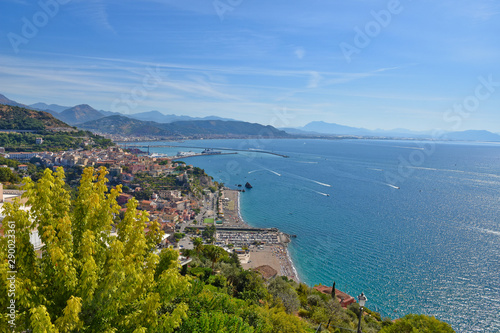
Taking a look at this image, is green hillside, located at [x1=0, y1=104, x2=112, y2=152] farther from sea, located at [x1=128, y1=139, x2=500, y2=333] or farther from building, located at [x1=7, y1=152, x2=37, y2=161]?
sea, located at [x1=128, y1=139, x2=500, y2=333]

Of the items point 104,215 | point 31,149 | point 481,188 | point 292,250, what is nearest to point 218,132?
point 31,149

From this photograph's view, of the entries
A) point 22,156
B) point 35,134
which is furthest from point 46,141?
point 22,156

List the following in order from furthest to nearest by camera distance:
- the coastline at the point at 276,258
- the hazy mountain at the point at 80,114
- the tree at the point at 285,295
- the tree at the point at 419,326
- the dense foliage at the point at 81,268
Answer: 1. the hazy mountain at the point at 80,114
2. the coastline at the point at 276,258
3. the tree at the point at 285,295
4. the tree at the point at 419,326
5. the dense foliage at the point at 81,268

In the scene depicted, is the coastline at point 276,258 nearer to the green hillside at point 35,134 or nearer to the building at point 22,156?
the building at point 22,156

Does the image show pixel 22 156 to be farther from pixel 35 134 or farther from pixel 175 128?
pixel 175 128

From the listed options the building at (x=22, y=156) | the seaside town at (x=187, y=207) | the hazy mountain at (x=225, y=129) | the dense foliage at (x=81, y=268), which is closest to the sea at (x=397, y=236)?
the seaside town at (x=187, y=207)

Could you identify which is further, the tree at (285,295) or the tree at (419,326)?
the tree at (285,295)

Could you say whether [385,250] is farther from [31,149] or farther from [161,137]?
[161,137]
